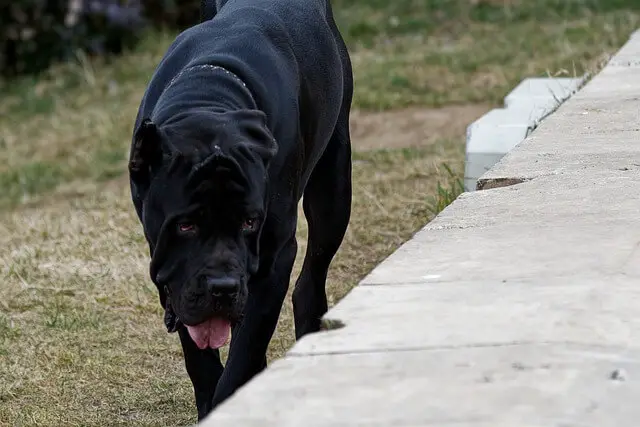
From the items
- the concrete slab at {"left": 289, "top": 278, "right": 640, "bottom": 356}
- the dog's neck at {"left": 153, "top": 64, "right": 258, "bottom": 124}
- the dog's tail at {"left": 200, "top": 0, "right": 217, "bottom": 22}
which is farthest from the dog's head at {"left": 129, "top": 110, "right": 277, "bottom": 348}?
the dog's tail at {"left": 200, "top": 0, "right": 217, "bottom": 22}

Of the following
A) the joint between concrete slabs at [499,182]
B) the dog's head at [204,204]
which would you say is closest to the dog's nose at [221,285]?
the dog's head at [204,204]

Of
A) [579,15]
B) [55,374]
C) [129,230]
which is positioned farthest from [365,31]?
[55,374]

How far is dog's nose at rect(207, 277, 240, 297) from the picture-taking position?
305 centimetres

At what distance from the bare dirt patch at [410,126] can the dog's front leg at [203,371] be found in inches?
165

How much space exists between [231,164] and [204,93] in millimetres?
374

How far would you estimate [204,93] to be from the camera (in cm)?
340

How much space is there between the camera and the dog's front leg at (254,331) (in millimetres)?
3475

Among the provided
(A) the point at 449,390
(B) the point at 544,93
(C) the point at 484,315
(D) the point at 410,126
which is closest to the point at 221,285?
(C) the point at 484,315

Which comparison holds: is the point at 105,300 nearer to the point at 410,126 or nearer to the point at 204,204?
the point at 204,204

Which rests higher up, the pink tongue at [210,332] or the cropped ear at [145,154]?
the cropped ear at [145,154]

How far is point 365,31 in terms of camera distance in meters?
10.8

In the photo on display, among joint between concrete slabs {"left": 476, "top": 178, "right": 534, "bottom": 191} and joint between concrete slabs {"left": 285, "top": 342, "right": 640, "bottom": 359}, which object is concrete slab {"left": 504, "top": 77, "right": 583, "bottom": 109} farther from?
joint between concrete slabs {"left": 285, "top": 342, "right": 640, "bottom": 359}

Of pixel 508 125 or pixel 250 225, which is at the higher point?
pixel 250 225

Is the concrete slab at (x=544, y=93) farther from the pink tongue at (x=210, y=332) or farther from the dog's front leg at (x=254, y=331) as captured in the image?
the pink tongue at (x=210, y=332)
